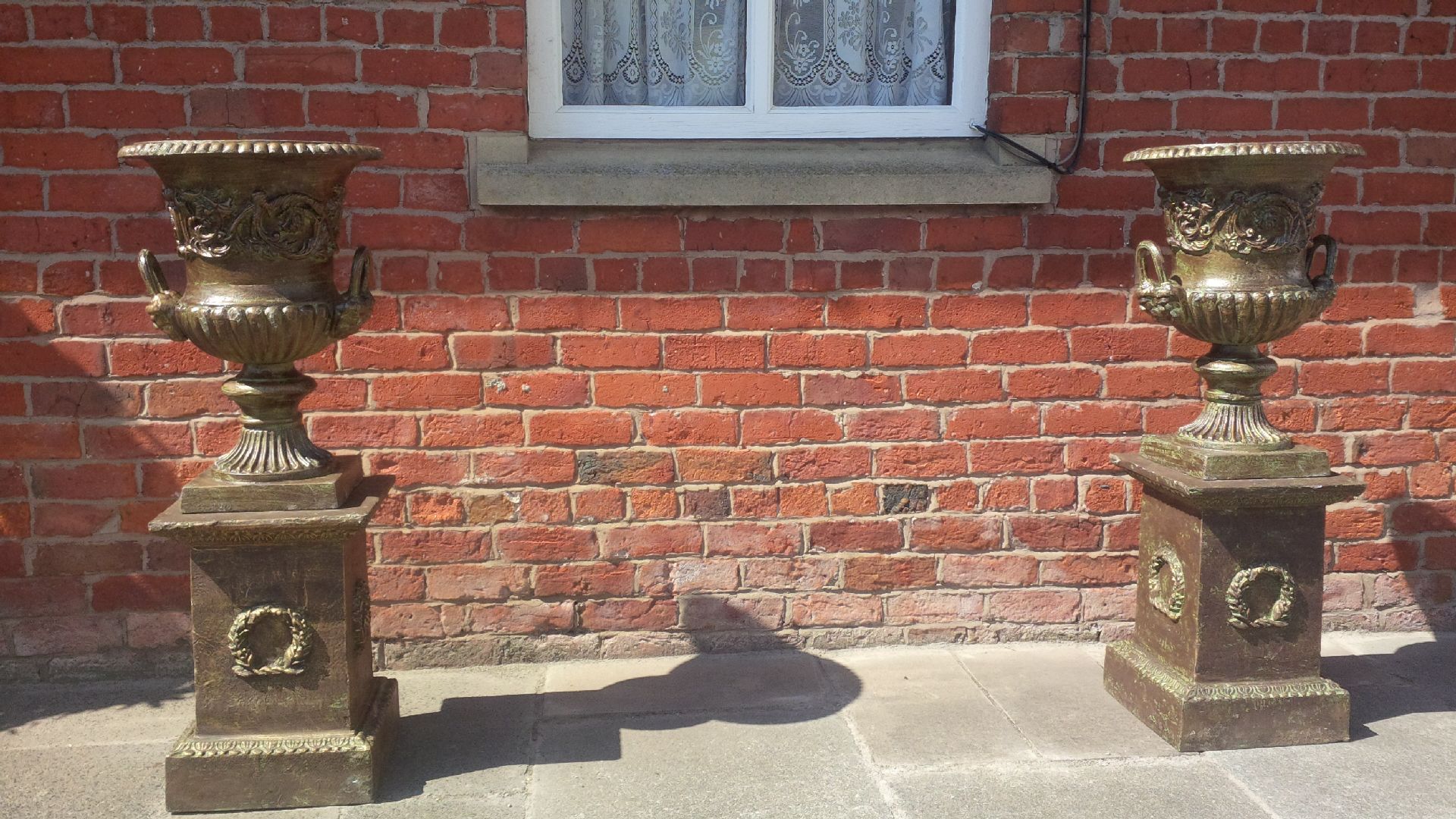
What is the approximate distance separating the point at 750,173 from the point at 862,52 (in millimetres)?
639

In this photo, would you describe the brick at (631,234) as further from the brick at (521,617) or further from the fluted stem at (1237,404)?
the fluted stem at (1237,404)

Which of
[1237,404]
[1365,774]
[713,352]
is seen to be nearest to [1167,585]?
[1237,404]

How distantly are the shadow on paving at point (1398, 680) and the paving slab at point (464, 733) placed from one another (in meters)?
2.33

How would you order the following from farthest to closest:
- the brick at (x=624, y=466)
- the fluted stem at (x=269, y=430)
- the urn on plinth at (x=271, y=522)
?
1. the brick at (x=624, y=466)
2. the fluted stem at (x=269, y=430)
3. the urn on plinth at (x=271, y=522)

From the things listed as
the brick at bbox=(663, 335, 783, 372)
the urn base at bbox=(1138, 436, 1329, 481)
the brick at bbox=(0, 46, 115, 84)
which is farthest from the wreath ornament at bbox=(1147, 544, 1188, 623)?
the brick at bbox=(0, 46, 115, 84)

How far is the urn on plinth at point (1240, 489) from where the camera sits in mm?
2967

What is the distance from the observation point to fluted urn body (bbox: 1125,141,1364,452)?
2.90m

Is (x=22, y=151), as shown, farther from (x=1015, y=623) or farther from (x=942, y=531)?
(x=1015, y=623)

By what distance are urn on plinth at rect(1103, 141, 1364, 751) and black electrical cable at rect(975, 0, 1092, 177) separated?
56cm

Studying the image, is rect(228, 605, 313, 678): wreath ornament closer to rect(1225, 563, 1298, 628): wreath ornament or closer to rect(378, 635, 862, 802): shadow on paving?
rect(378, 635, 862, 802): shadow on paving

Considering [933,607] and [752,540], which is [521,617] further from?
[933,607]

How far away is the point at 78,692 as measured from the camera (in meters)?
3.54

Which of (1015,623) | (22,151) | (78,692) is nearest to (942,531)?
(1015,623)

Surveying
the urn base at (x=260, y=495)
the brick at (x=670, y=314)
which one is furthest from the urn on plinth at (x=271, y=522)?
the brick at (x=670, y=314)
